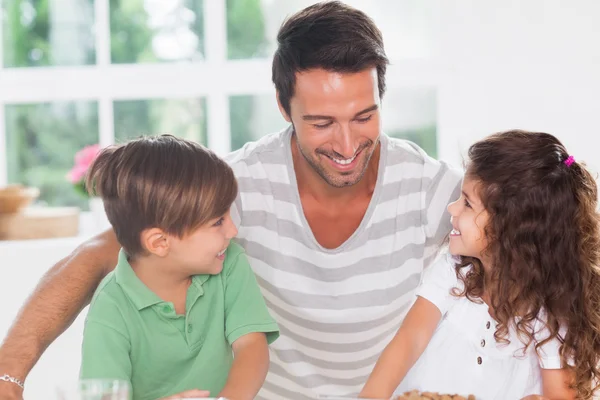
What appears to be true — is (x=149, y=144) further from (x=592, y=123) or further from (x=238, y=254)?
(x=592, y=123)

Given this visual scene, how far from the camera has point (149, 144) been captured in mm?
1646

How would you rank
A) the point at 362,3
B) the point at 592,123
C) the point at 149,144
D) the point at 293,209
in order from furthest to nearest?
the point at 362,3
the point at 592,123
the point at 293,209
the point at 149,144

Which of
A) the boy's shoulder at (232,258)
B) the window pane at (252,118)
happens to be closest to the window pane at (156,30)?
the window pane at (252,118)

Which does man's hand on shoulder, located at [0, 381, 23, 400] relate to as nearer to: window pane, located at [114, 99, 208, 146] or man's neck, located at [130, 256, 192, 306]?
man's neck, located at [130, 256, 192, 306]

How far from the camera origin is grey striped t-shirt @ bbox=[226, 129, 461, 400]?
7.25 ft

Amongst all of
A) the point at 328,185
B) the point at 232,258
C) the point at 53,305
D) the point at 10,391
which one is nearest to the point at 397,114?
the point at 328,185

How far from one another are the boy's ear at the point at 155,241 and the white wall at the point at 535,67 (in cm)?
273

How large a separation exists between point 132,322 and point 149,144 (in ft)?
1.16

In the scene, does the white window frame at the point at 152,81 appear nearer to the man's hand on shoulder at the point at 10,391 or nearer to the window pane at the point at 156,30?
the window pane at the point at 156,30

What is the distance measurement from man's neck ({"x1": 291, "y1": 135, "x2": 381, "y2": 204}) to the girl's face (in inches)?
20.7

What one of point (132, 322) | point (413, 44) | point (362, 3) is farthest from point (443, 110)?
point (132, 322)

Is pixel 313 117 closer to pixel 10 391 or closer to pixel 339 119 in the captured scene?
pixel 339 119

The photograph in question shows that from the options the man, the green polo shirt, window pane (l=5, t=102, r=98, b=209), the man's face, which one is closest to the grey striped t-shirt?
the man

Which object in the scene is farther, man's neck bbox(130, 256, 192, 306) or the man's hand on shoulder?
man's neck bbox(130, 256, 192, 306)
